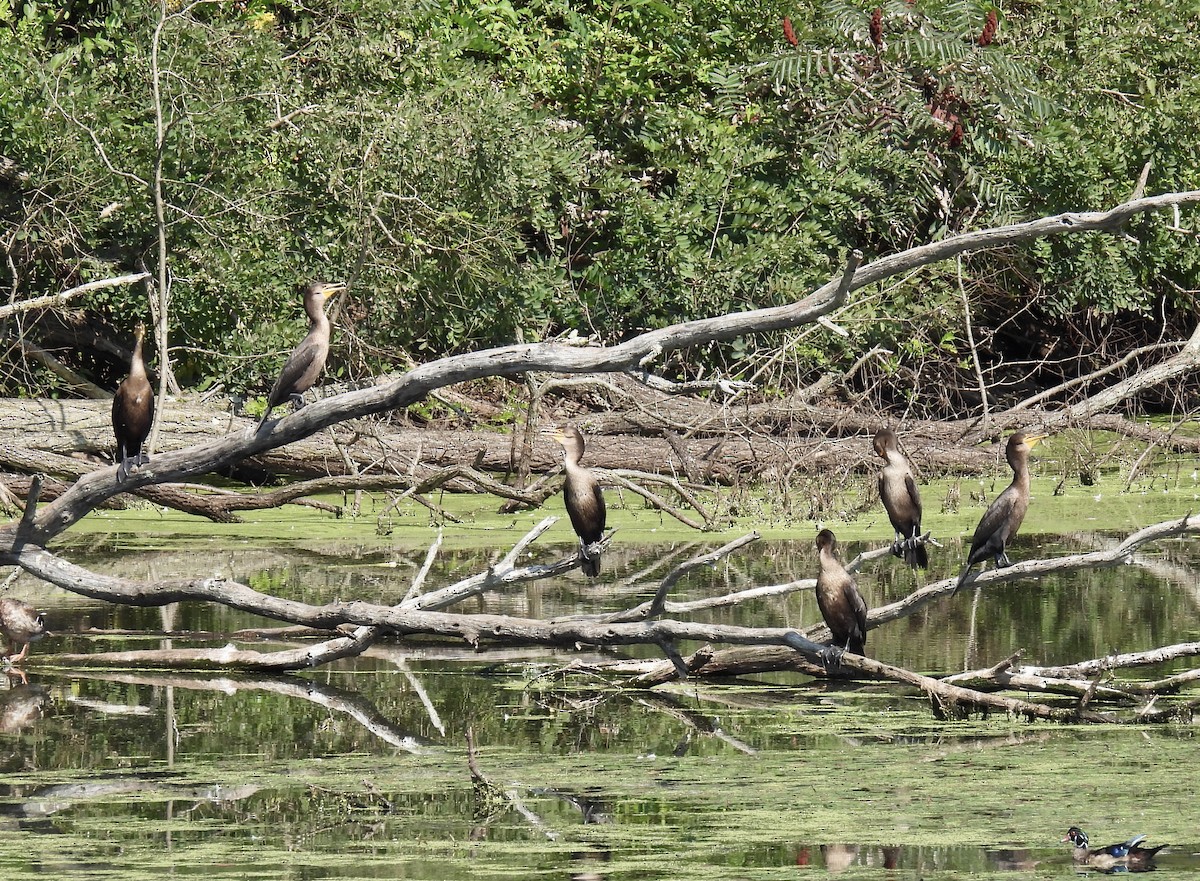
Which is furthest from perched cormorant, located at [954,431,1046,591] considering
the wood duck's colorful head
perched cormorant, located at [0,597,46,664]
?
perched cormorant, located at [0,597,46,664]

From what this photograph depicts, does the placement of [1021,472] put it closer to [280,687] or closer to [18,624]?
[280,687]

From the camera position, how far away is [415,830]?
4574 millimetres

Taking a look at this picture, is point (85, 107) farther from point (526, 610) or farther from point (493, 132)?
point (526, 610)

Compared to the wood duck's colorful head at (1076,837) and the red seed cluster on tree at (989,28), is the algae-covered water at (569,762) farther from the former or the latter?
the red seed cluster on tree at (989,28)

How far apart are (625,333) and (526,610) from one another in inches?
243

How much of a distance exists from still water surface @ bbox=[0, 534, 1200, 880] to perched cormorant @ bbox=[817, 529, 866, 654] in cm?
26

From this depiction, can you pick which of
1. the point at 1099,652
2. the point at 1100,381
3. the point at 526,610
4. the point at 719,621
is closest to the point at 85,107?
the point at 526,610

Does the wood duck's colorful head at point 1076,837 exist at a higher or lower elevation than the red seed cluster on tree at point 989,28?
lower

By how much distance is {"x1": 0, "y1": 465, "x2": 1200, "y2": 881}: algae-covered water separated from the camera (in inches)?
168

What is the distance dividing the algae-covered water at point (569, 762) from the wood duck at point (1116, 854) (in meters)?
0.07

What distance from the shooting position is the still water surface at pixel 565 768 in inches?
168

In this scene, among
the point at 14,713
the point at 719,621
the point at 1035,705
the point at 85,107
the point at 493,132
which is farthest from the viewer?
the point at 493,132

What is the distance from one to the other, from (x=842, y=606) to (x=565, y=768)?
1366mm

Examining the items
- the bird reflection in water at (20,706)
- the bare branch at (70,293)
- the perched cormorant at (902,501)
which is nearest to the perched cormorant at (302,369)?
the bird reflection in water at (20,706)
